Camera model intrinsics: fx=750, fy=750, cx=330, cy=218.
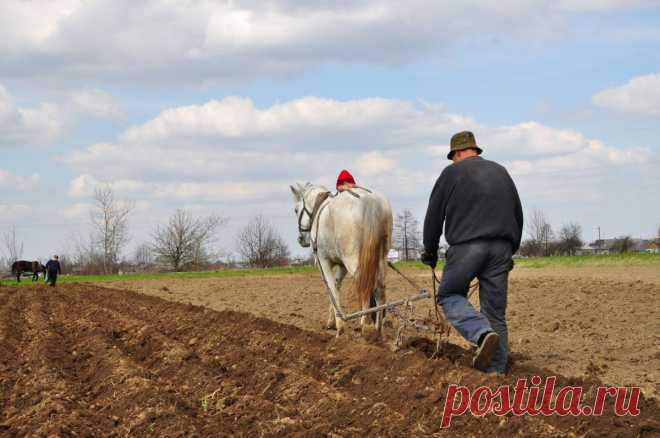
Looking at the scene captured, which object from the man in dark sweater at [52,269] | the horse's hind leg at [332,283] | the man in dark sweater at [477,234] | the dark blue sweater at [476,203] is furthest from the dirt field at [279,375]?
the man in dark sweater at [52,269]

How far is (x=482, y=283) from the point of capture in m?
6.78

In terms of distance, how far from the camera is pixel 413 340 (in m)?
8.59

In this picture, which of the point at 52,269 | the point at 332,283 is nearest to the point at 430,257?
the point at 332,283

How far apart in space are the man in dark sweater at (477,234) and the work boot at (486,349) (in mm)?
175

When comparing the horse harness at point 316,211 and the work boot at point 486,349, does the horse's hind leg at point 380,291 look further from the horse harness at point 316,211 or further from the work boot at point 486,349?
the work boot at point 486,349

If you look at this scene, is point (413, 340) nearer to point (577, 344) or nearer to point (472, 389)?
point (577, 344)

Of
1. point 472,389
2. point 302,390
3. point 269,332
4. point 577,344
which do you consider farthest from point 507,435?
point 269,332

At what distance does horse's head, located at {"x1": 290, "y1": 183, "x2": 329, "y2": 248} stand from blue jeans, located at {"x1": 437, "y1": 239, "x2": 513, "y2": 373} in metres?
4.45

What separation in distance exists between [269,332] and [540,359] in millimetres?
3682

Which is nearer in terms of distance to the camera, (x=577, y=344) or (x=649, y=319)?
(x=577, y=344)

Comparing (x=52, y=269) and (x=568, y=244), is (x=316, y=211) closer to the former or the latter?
(x=52, y=269)

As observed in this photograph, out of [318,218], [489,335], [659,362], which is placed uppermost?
[318,218]

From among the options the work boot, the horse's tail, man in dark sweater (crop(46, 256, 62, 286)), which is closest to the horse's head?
the horse's tail

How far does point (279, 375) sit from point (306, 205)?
473 cm
